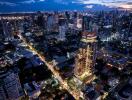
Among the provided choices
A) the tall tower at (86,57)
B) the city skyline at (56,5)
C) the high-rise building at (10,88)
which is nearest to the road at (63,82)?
the tall tower at (86,57)

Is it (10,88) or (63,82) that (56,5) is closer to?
(63,82)

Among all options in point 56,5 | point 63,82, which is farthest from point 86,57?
point 56,5

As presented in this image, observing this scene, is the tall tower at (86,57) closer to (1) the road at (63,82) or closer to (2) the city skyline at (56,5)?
(1) the road at (63,82)

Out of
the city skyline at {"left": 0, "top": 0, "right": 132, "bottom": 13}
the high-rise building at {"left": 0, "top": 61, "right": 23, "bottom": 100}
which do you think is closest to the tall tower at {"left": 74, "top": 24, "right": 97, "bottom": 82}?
the high-rise building at {"left": 0, "top": 61, "right": 23, "bottom": 100}

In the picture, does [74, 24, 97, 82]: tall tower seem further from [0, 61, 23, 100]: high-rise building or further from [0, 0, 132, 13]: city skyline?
[0, 0, 132, 13]: city skyline

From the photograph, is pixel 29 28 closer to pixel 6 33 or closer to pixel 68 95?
pixel 6 33

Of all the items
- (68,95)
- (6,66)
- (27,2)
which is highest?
(27,2)

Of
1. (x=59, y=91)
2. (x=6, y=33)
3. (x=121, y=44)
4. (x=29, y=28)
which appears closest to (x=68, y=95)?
(x=59, y=91)
